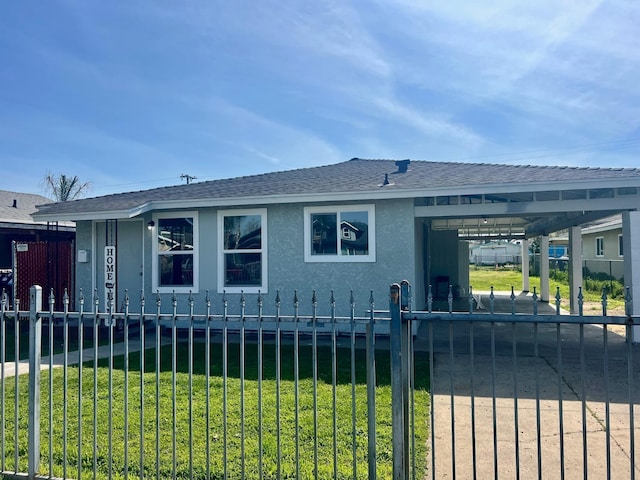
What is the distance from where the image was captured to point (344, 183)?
10375mm

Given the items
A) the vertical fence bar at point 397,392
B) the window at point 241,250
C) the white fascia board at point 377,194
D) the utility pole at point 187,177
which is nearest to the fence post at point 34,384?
the vertical fence bar at point 397,392

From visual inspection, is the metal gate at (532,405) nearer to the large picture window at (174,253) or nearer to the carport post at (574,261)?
the carport post at (574,261)

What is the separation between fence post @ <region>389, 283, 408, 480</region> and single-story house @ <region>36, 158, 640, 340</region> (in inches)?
251

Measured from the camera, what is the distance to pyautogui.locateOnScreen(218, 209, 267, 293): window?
34.8ft

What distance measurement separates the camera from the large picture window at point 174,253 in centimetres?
1115

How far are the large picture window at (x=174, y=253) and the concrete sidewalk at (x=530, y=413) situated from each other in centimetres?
608

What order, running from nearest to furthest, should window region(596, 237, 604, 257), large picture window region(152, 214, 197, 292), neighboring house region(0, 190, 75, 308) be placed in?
1. large picture window region(152, 214, 197, 292)
2. neighboring house region(0, 190, 75, 308)
3. window region(596, 237, 604, 257)

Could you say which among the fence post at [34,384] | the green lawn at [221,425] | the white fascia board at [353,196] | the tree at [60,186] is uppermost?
the tree at [60,186]

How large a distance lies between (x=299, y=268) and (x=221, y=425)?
5.64 metres

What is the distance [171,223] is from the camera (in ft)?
37.1

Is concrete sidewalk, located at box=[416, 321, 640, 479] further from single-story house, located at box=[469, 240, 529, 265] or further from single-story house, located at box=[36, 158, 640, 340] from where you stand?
single-story house, located at box=[469, 240, 529, 265]

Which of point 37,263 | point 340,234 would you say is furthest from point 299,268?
point 37,263

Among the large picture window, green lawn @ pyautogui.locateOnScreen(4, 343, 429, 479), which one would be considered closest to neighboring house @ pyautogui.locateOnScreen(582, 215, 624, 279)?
the large picture window

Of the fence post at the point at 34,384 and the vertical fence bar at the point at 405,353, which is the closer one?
the vertical fence bar at the point at 405,353
